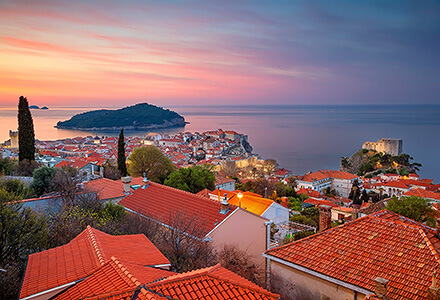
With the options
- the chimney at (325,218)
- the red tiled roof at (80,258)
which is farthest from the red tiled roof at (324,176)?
the red tiled roof at (80,258)

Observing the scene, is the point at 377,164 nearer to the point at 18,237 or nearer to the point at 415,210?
the point at 415,210

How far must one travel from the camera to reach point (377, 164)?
56.9 metres

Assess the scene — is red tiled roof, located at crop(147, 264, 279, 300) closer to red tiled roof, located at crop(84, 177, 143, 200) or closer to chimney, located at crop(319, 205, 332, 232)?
chimney, located at crop(319, 205, 332, 232)

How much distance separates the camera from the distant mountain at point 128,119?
13307cm

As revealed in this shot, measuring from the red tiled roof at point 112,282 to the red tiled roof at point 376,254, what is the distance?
2.99 metres

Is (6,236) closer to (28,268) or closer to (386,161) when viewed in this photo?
(28,268)

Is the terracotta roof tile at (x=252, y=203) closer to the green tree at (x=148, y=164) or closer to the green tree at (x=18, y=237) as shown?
the green tree at (x=18, y=237)

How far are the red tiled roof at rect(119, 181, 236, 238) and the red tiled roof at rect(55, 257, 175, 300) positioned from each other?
3.58 meters

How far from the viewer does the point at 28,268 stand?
5.35m

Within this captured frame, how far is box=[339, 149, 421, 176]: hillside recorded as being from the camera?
175 ft

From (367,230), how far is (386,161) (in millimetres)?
56640

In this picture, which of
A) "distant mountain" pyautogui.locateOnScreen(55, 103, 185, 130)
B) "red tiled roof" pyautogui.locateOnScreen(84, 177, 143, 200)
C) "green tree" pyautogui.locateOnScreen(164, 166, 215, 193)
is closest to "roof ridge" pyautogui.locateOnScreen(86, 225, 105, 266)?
"red tiled roof" pyautogui.locateOnScreen(84, 177, 143, 200)

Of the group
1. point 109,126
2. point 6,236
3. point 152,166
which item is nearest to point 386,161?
point 152,166

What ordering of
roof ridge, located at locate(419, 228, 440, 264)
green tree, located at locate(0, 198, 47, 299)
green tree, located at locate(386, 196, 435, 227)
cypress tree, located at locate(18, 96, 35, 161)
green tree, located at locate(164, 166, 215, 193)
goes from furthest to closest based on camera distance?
cypress tree, located at locate(18, 96, 35, 161)
green tree, located at locate(164, 166, 215, 193)
green tree, located at locate(386, 196, 435, 227)
green tree, located at locate(0, 198, 47, 299)
roof ridge, located at locate(419, 228, 440, 264)
